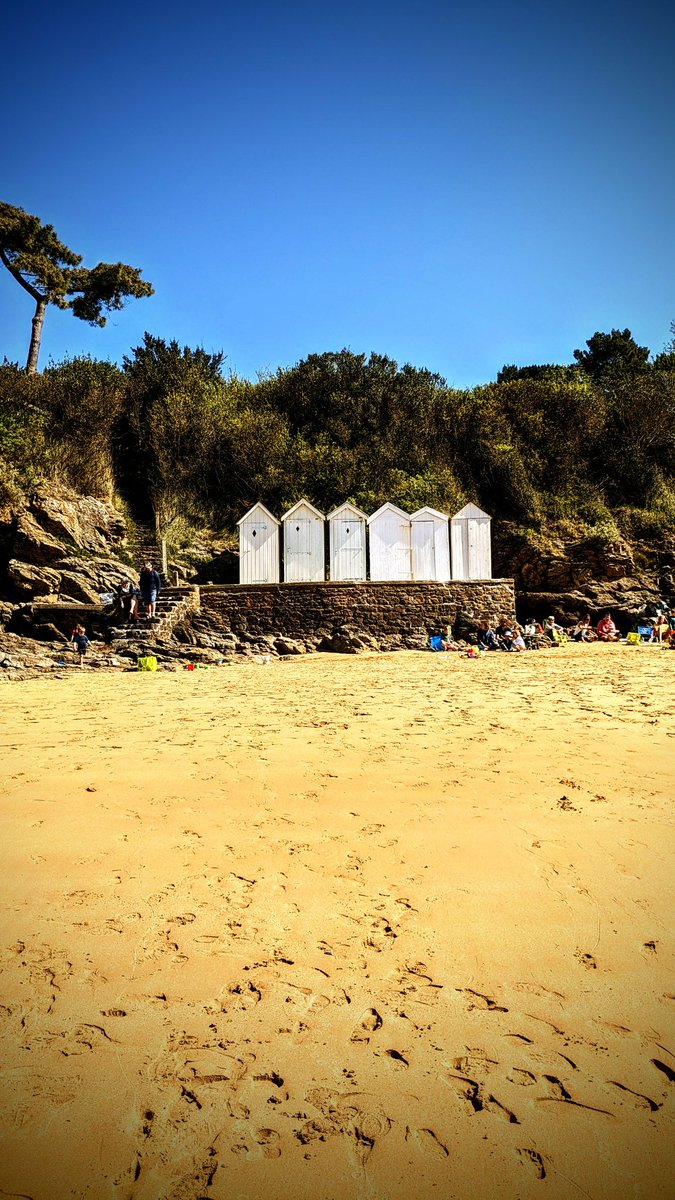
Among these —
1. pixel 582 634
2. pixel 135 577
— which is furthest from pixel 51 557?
pixel 582 634

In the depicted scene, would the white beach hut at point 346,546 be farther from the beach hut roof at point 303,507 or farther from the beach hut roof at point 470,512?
the beach hut roof at point 470,512

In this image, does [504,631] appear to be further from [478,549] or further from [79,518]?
[79,518]

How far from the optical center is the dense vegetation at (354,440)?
27344 mm

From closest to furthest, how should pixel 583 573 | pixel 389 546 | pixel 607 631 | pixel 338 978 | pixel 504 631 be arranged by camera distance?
pixel 338 978 < pixel 504 631 < pixel 607 631 < pixel 389 546 < pixel 583 573

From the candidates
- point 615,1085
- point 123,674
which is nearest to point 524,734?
point 615,1085

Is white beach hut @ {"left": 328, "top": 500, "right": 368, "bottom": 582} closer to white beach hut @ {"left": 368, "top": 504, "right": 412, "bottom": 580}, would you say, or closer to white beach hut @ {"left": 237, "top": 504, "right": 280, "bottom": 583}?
white beach hut @ {"left": 368, "top": 504, "right": 412, "bottom": 580}

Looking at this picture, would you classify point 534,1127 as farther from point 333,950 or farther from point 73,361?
point 73,361

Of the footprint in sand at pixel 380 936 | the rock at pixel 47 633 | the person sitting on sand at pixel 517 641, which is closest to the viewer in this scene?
the footprint in sand at pixel 380 936

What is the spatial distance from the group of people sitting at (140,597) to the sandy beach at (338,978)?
512 inches

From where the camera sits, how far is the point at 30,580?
18781 mm

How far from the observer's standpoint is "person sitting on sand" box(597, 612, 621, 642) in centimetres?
2042

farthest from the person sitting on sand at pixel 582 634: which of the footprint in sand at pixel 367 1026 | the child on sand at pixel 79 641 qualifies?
the footprint in sand at pixel 367 1026

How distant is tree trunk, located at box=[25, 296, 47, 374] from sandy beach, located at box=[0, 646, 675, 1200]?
28.1m

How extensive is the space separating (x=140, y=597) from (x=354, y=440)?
1524 cm
